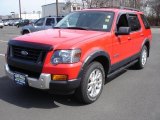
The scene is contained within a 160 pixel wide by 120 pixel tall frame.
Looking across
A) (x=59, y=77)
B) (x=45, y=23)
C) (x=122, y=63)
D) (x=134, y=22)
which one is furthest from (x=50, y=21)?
(x=59, y=77)

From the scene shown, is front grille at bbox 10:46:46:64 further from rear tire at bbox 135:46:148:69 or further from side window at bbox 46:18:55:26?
side window at bbox 46:18:55:26

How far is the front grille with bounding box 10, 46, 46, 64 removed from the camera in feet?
15.2

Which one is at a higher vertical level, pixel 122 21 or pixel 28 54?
pixel 122 21

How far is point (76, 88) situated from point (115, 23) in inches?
78.8

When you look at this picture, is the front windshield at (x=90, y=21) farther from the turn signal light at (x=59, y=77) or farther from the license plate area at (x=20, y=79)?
the license plate area at (x=20, y=79)

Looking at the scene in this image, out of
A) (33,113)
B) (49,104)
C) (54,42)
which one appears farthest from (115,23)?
(33,113)

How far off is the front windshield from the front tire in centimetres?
108

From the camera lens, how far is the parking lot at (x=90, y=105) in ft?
14.9

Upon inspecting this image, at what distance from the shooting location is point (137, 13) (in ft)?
25.4

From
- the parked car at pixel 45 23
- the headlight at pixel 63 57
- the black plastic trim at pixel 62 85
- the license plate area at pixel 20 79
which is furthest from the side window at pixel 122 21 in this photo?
the parked car at pixel 45 23

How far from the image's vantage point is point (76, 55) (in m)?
4.66

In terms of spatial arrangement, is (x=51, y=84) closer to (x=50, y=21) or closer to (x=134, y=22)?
(x=134, y=22)

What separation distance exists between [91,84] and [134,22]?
9.71ft

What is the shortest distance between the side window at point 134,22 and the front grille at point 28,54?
10.5 ft
